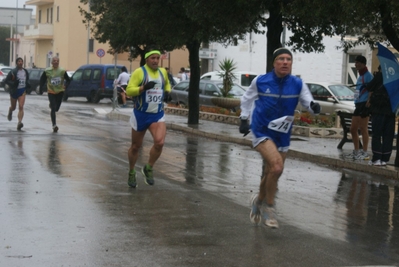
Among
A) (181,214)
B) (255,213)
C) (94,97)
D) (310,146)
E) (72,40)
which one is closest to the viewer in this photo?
(255,213)

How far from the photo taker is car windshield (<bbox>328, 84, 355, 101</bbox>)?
29891 millimetres

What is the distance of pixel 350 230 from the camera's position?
8.54m

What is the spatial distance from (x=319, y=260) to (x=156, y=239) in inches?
60.5

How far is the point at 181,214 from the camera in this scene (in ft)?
29.2

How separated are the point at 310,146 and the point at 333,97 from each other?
11.1 meters

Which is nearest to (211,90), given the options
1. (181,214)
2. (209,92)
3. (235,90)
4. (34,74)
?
(209,92)

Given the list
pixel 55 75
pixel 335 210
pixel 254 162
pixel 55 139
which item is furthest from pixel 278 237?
pixel 55 75

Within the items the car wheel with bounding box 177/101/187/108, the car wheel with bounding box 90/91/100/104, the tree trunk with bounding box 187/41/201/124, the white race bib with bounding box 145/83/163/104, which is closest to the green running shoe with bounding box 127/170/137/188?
the white race bib with bounding box 145/83/163/104

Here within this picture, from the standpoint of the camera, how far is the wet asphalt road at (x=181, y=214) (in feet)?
22.9

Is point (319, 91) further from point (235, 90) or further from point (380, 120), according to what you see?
point (380, 120)

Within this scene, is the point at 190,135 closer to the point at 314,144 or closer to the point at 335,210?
the point at 314,144

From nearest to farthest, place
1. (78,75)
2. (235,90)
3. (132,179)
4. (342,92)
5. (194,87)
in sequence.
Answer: (132,179), (194,87), (342,92), (235,90), (78,75)

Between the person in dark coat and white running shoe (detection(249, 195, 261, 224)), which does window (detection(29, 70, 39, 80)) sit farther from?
white running shoe (detection(249, 195, 261, 224))

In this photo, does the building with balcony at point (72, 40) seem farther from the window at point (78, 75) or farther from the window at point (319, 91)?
the window at point (319, 91)
